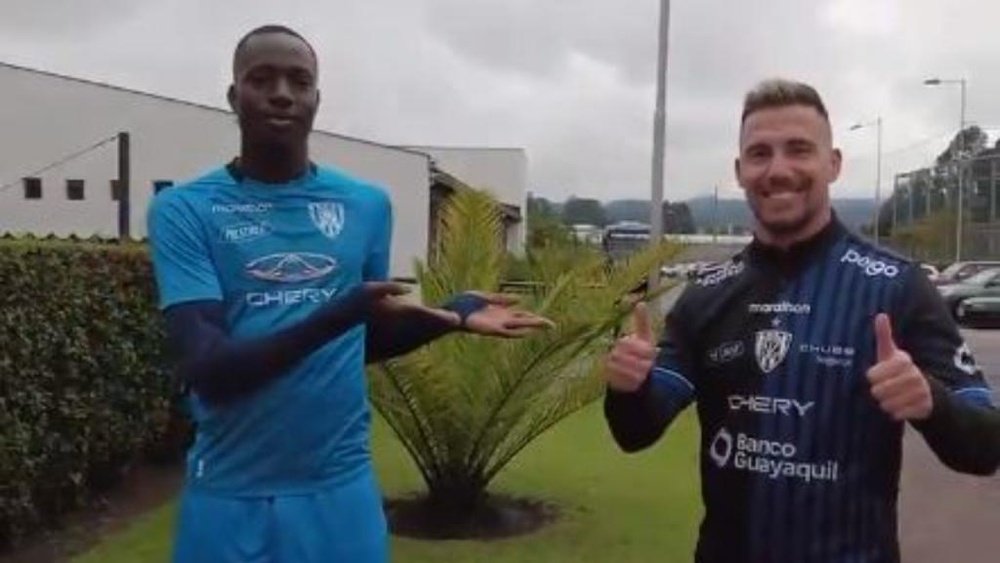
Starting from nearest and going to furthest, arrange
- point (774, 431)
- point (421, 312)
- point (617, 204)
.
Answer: point (774, 431)
point (421, 312)
point (617, 204)

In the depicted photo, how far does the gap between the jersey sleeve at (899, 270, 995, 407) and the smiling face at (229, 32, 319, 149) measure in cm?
128

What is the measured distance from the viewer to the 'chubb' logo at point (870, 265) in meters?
2.54

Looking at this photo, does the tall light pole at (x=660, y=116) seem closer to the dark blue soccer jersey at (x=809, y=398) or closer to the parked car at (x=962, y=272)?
the dark blue soccer jersey at (x=809, y=398)

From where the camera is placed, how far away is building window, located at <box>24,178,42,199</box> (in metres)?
30.4

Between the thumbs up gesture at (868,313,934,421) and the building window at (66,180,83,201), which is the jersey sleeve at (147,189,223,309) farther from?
the building window at (66,180,83,201)

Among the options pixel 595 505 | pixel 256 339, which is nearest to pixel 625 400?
pixel 256 339

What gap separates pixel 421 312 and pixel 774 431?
817 mm

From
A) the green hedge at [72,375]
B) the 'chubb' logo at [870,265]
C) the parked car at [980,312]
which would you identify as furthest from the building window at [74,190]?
the 'chubb' logo at [870,265]

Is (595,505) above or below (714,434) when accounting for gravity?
below

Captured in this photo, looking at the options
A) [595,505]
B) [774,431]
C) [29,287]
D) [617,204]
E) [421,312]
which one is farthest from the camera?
[617,204]

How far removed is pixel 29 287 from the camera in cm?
662

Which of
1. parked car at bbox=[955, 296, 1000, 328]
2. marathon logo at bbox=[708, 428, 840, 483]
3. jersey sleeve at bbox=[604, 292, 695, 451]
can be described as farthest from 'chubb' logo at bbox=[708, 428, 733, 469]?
parked car at bbox=[955, 296, 1000, 328]

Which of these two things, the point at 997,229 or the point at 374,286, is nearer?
the point at 374,286

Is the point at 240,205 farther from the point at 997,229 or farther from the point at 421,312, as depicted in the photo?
the point at 997,229
